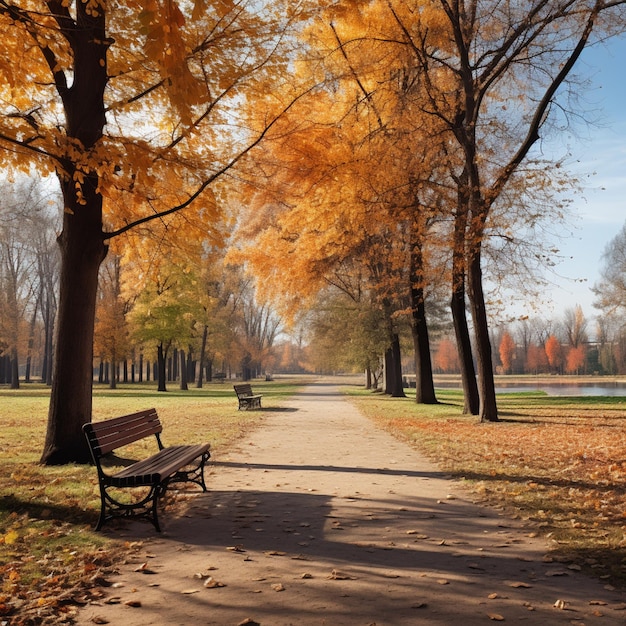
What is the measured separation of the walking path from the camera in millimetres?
3537

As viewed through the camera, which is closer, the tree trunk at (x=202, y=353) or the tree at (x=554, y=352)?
the tree trunk at (x=202, y=353)

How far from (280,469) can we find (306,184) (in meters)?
6.67

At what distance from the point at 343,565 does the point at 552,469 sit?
201 inches

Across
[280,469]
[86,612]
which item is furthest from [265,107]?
[86,612]

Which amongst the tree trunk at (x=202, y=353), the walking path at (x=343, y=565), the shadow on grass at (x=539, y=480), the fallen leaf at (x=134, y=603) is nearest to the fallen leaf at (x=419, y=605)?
the walking path at (x=343, y=565)

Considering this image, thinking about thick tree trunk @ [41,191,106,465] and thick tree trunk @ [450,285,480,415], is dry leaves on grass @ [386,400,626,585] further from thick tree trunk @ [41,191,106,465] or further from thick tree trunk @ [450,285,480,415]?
thick tree trunk @ [41,191,106,465]

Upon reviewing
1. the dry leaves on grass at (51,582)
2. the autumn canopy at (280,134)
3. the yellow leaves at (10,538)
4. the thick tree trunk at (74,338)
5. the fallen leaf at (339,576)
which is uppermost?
the autumn canopy at (280,134)

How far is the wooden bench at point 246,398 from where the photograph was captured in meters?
20.3

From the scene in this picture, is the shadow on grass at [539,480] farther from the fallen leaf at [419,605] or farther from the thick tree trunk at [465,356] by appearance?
the thick tree trunk at [465,356]

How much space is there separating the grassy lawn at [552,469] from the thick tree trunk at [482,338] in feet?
1.58

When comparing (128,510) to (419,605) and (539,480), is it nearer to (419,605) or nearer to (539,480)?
(419,605)

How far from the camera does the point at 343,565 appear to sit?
437cm

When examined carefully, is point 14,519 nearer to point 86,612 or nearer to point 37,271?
point 86,612

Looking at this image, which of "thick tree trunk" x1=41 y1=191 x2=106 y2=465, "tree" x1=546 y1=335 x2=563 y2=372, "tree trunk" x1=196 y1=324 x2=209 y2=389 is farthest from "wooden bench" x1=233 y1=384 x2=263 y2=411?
"tree" x1=546 y1=335 x2=563 y2=372
